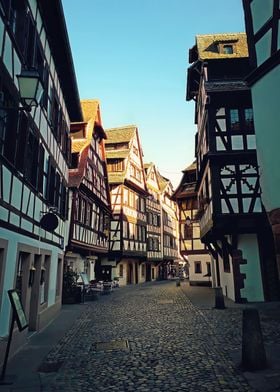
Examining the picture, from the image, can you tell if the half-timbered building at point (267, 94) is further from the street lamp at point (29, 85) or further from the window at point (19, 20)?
the window at point (19, 20)

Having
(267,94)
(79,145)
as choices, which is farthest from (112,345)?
(79,145)

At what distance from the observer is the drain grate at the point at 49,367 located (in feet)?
19.8

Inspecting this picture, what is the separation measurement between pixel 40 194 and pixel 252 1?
7531mm

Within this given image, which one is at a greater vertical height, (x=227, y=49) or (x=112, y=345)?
(x=227, y=49)

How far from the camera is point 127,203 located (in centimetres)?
3183

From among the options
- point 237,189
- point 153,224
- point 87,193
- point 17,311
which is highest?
Answer: point 153,224

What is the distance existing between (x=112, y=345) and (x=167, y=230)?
125 feet

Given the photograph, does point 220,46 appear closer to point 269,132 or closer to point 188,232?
point 269,132

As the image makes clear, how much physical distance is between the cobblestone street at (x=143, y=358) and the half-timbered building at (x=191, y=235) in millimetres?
16573

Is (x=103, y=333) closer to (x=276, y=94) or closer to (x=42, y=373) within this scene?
(x=42, y=373)

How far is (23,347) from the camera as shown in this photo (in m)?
7.76

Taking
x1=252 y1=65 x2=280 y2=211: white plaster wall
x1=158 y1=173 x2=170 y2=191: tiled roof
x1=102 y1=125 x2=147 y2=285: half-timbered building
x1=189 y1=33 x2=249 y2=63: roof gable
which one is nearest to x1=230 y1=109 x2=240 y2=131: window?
x1=189 y1=33 x2=249 y2=63: roof gable

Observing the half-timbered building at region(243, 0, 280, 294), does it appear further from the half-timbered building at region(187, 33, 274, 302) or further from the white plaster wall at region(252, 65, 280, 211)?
the half-timbered building at region(187, 33, 274, 302)

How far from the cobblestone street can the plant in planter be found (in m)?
5.88
